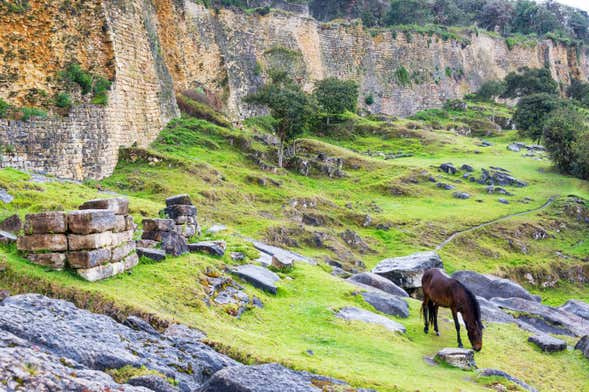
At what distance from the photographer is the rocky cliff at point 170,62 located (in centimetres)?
2375

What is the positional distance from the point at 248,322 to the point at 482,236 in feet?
78.4

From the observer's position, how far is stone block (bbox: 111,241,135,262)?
10780mm

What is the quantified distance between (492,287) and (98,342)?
18.5 meters

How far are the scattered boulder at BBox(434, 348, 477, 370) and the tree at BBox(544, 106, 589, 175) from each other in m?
37.1

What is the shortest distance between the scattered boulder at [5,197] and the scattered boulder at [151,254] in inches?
192

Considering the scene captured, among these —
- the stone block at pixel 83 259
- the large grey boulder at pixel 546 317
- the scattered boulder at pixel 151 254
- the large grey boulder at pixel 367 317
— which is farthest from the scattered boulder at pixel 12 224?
the large grey boulder at pixel 546 317

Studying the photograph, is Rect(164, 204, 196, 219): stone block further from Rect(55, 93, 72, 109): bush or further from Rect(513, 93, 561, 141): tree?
Rect(513, 93, 561, 141): tree

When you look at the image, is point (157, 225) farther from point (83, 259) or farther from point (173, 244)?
point (83, 259)

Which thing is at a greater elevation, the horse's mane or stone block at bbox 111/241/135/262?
stone block at bbox 111/241/135/262

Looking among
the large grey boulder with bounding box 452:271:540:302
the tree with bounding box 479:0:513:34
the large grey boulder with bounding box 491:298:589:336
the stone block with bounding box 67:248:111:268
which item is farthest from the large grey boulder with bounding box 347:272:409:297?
the tree with bounding box 479:0:513:34

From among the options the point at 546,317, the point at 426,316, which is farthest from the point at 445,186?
the point at 426,316

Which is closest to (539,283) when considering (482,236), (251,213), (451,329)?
(482,236)

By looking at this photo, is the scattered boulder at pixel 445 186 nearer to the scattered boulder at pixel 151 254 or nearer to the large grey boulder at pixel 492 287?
the large grey boulder at pixel 492 287

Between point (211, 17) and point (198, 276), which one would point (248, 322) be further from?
point (211, 17)
